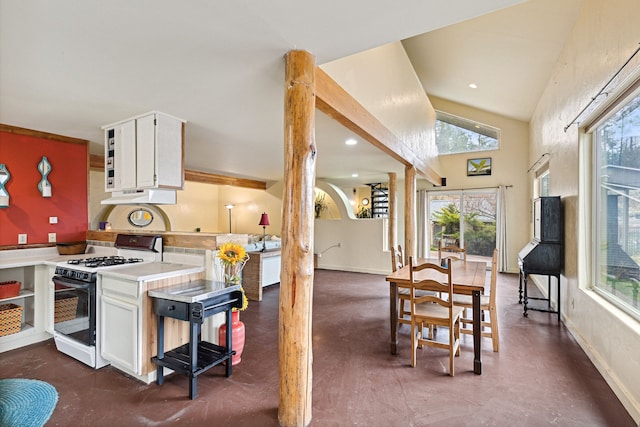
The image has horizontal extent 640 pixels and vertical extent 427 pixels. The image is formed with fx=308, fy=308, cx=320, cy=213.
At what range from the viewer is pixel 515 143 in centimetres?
757

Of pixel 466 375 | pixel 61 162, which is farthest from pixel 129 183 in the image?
pixel 466 375

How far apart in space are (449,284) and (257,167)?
479 cm

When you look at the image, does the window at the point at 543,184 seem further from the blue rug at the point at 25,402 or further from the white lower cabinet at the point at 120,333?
the blue rug at the point at 25,402

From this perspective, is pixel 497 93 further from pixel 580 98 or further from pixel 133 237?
pixel 133 237

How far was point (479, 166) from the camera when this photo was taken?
26.2 ft

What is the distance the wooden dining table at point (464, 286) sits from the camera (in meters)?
2.68

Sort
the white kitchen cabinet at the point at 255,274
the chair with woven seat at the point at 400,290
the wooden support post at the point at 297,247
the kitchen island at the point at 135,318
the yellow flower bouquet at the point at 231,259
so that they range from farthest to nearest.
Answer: the white kitchen cabinet at the point at 255,274 < the chair with woven seat at the point at 400,290 < the yellow flower bouquet at the point at 231,259 < the kitchen island at the point at 135,318 < the wooden support post at the point at 297,247

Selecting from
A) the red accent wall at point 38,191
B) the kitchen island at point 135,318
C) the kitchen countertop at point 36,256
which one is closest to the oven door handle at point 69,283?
the kitchen island at point 135,318

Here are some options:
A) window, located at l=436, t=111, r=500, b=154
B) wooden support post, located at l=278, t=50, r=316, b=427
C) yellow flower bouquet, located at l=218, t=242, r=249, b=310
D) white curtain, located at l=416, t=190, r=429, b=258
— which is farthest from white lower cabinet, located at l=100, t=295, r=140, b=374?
window, located at l=436, t=111, r=500, b=154

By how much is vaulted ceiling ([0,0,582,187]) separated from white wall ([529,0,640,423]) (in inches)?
25.8

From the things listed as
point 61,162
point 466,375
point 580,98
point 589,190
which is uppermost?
point 580,98

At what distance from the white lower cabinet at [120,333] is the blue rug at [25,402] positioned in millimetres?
427

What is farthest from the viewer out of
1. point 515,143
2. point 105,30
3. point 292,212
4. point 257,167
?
point 515,143

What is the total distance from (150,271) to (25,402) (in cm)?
120
